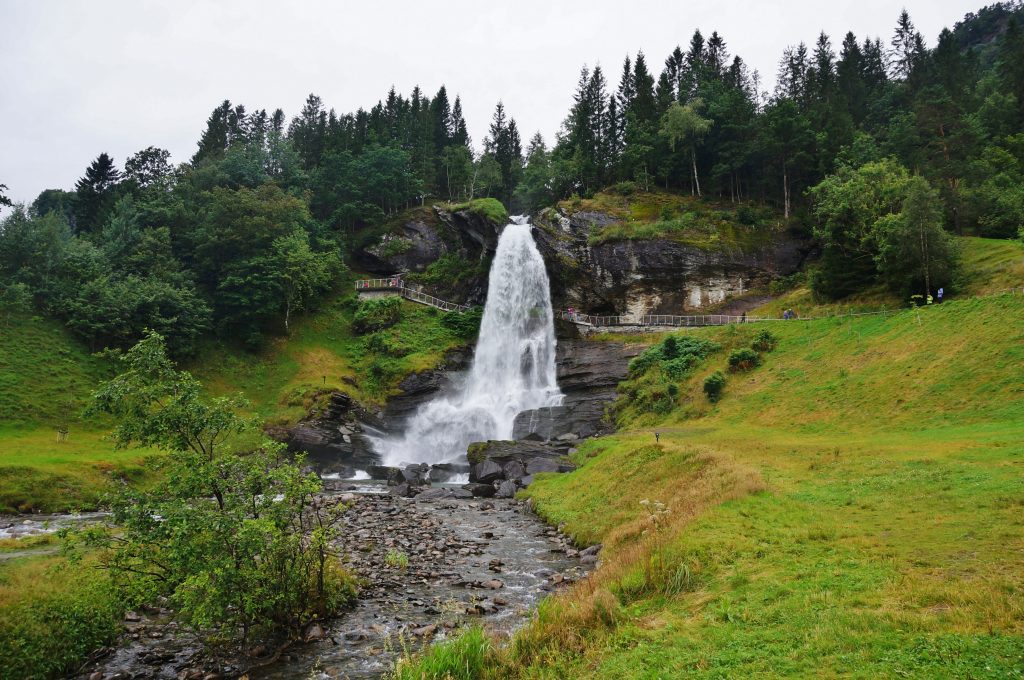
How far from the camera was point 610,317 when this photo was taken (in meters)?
54.9

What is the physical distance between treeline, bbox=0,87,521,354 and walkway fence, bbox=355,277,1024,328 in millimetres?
5676

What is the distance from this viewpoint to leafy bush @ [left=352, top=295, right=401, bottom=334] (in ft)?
189

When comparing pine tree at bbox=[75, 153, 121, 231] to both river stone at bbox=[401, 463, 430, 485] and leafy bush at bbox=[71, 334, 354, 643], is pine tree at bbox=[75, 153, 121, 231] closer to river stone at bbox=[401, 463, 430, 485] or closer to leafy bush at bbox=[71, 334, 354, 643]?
river stone at bbox=[401, 463, 430, 485]

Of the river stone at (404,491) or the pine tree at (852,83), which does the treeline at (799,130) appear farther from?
the river stone at (404,491)

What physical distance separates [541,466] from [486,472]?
3393 millimetres

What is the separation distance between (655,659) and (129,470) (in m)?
30.9

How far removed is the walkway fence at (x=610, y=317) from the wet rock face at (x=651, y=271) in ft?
5.17

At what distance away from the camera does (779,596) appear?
8.31 metres

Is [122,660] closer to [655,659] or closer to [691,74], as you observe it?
[655,659]

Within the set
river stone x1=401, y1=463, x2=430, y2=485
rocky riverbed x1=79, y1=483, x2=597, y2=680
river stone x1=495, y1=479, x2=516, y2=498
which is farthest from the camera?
river stone x1=401, y1=463, x2=430, y2=485

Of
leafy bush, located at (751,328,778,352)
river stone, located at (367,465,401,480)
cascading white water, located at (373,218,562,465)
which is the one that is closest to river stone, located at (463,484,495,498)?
river stone, located at (367,465,401,480)

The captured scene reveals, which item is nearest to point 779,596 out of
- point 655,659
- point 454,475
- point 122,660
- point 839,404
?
point 655,659

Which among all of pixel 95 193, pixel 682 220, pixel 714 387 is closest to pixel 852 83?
pixel 682 220

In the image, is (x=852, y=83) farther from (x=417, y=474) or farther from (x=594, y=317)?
(x=417, y=474)
